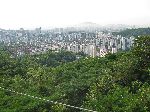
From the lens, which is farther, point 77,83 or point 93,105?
point 77,83

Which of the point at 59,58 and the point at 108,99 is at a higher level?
the point at 108,99

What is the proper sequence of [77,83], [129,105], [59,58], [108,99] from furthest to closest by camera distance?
[59,58] < [77,83] < [108,99] < [129,105]

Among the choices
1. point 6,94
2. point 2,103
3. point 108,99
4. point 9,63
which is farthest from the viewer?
point 9,63

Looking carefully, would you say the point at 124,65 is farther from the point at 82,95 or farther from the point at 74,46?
the point at 74,46

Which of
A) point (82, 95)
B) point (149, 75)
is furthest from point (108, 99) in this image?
point (82, 95)

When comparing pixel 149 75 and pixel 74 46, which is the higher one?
pixel 149 75

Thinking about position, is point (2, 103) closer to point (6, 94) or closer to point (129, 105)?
point (6, 94)

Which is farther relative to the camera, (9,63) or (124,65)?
(9,63)

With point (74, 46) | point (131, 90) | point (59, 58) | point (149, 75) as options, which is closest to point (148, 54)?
point (149, 75)

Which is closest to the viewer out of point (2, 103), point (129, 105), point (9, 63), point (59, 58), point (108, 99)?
point (129, 105)
